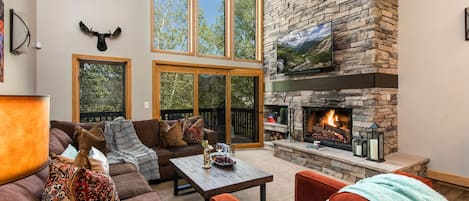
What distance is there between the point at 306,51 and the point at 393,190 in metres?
3.82

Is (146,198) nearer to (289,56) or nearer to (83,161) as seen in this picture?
(83,161)

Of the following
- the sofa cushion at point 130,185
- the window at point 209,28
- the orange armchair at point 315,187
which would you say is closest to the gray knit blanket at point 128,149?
the sofa cushion at point 130,185

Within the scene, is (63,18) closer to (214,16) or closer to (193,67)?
(193,67)

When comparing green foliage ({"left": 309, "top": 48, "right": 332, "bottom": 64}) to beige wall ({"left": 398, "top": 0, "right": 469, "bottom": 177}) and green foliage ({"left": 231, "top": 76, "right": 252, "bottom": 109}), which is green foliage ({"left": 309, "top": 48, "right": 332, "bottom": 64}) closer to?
beige wall ({"left": 398, "top": 0, "right": 469, "bottom": 177})

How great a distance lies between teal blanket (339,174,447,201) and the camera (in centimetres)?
100

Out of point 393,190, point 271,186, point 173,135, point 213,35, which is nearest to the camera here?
point 393,190

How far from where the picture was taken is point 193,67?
Result: 520 centimetres

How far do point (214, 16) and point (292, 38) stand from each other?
6.09 ft

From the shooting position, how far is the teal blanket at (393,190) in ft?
3.27

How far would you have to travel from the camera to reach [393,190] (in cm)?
106

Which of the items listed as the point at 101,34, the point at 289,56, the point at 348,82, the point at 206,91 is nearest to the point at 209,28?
the point at 206,91

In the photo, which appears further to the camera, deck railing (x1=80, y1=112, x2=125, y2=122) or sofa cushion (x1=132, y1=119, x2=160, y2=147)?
deck railing (x1=80, y1=112, x2=125, y2=122)

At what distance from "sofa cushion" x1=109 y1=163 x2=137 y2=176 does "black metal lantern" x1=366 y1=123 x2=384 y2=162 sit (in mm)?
3209

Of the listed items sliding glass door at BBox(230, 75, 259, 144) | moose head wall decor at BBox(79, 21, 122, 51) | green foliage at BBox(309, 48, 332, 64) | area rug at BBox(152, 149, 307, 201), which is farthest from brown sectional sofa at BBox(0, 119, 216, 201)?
green foliage at BBox(309, 48, 332, 64)
